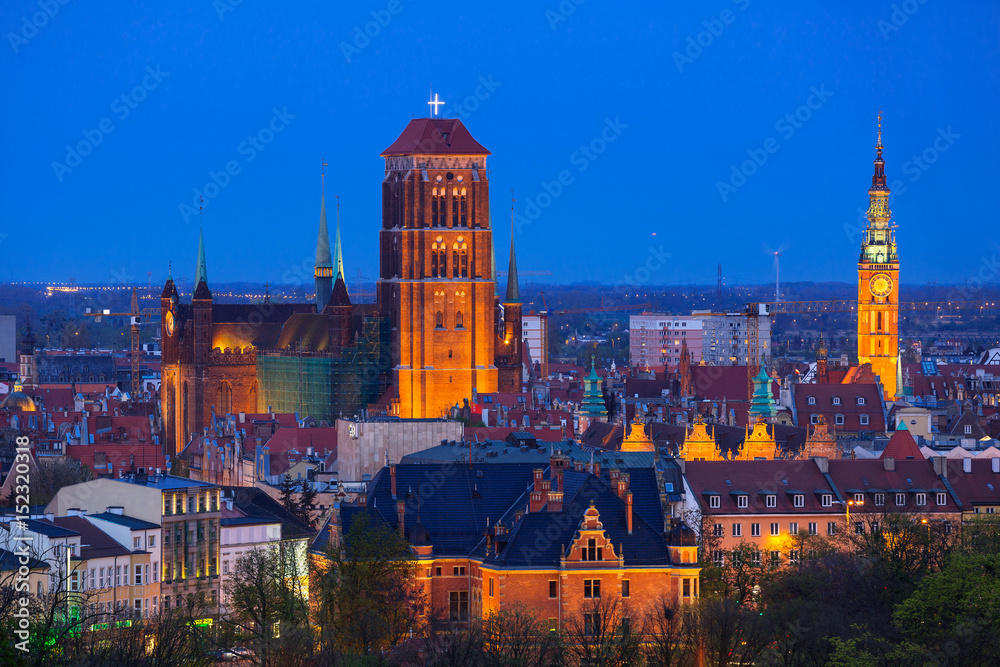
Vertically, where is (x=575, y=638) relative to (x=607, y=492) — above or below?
below

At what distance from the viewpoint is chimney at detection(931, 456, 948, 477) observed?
345 ft

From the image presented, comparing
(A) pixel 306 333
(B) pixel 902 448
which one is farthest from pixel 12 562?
(A) pixel 306 333

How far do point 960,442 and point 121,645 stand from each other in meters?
77.4

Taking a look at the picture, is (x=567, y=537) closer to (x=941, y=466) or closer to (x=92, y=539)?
(x=92, y=539)

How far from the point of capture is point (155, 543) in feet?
288

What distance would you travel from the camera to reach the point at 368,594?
74.6 m

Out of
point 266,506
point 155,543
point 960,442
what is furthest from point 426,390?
point 155,543

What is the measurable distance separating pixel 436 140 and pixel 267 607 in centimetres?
8711

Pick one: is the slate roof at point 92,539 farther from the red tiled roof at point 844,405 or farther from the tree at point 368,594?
the red tiled roof at point 844,405

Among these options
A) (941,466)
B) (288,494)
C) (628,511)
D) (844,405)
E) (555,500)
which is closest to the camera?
(628,511)

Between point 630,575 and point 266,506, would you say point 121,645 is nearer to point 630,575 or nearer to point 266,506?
point 630,575

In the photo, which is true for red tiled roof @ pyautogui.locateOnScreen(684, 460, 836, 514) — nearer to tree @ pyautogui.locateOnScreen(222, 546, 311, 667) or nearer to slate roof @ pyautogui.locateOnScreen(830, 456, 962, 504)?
slate roof @ pyautogui.locateOnScreen(830, 456, 962, 504)

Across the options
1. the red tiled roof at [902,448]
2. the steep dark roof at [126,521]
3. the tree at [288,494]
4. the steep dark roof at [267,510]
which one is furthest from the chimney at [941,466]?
A: the steep dark roof at [126,521]

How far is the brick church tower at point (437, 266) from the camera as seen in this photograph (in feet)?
529
